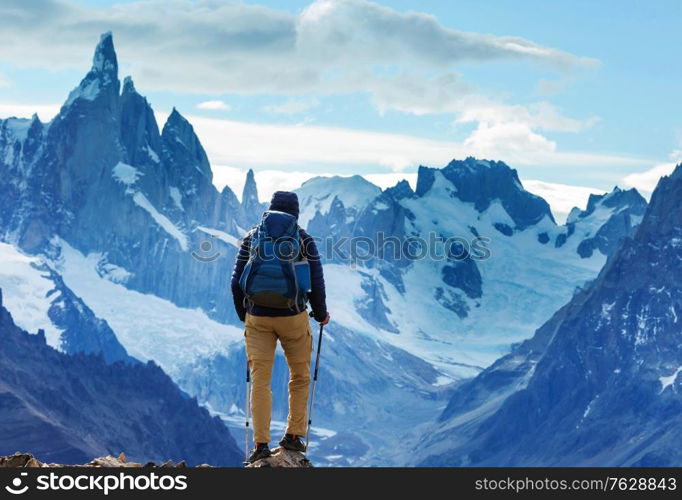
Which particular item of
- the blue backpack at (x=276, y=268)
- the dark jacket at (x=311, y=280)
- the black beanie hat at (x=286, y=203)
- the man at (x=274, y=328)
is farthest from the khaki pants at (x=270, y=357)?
the black beanie hat at (x=286, y=203)

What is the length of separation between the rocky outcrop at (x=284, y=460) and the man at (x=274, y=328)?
20 cm

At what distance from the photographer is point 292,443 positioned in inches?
1129

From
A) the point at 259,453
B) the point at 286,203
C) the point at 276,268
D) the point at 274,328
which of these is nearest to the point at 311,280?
the point at 276,268

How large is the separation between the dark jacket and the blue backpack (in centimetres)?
10

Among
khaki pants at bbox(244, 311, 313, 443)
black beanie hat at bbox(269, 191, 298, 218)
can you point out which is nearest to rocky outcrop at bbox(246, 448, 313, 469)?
khaki pants at bbox(244, 311, 313, 443)

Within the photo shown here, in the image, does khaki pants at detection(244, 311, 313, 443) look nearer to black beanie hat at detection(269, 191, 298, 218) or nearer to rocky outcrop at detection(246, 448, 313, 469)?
rocky outcrop at detection(246, 448, 313, 469)

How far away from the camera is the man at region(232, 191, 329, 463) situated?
89.6 ft

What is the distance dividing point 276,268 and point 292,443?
3.32m

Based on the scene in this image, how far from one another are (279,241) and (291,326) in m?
1.34

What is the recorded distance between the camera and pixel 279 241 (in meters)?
27.3
